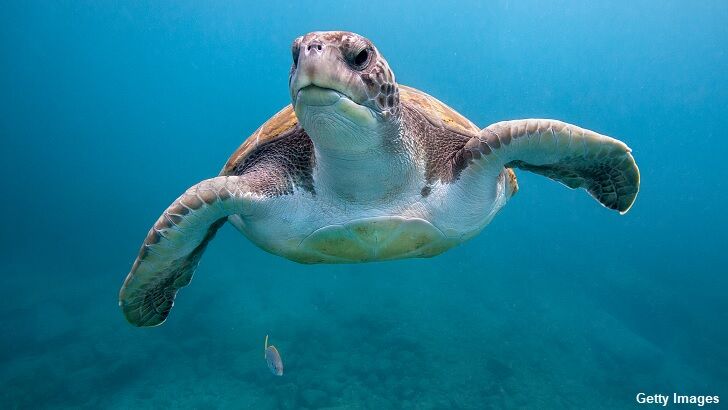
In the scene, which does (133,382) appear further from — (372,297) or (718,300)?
(718,300)

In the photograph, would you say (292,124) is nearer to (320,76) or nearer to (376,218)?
(376,218)

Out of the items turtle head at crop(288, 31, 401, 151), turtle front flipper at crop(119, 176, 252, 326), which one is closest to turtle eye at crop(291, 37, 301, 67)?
turtle head at crop(288, 31, 401, 151)

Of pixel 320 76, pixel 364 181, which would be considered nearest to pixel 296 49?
pixel 320 76

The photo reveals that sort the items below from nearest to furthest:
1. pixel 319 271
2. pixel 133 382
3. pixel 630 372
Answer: pixel 133 382, pixel 630 372, pixel 319 271

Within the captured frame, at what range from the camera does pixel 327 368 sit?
795 cm

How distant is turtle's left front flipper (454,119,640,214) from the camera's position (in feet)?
7.80

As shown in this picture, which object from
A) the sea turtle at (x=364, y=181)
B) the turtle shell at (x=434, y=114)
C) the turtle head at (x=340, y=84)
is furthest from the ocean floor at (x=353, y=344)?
the turtle head at (x=340, y=84)

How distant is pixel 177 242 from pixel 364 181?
1216mm

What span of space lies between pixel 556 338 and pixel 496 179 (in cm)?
1009

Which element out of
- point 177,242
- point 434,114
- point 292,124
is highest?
point 434,114

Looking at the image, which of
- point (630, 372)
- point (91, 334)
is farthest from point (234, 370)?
point (630, 372)

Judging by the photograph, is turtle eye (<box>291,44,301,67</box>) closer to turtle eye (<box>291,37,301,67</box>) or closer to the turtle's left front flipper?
turtle eye (<box>291,37,301,67</box>)

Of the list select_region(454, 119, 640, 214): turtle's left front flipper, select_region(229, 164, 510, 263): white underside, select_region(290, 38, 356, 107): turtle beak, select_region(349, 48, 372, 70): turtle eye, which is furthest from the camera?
select_region(229, 164, 510, 263): white underside

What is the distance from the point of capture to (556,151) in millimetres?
2510
